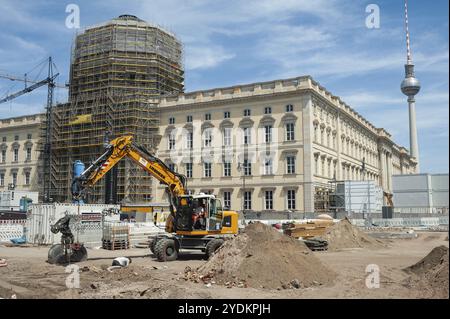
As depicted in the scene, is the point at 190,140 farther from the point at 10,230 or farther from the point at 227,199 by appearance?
the point at 10,230

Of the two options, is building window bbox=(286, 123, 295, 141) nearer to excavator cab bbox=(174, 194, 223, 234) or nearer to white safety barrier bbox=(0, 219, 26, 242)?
white safety barrier bbox=(0, 219, 26, 242)

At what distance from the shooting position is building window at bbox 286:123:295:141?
172ft

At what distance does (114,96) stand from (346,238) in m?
40.6

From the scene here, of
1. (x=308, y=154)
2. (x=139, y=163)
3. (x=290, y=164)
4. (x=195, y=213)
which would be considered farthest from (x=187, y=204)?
(x=290, y=164)

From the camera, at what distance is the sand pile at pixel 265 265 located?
1337 centimetres

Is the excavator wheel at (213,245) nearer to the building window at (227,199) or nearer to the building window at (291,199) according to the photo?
the building window at (291,199)

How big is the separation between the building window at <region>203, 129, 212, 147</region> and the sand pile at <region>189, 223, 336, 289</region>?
41.0 meters

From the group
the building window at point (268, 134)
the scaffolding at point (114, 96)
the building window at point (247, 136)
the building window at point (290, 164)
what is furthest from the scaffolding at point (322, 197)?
the scaffolding at point (114, 96)

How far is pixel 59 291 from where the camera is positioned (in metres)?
12.6

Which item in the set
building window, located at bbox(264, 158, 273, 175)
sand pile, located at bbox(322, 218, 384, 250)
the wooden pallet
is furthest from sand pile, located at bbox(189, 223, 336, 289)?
building window, located at bbox(264, 158, 273, 175)

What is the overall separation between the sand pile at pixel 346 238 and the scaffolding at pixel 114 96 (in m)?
34.2

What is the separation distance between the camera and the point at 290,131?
52.6m
